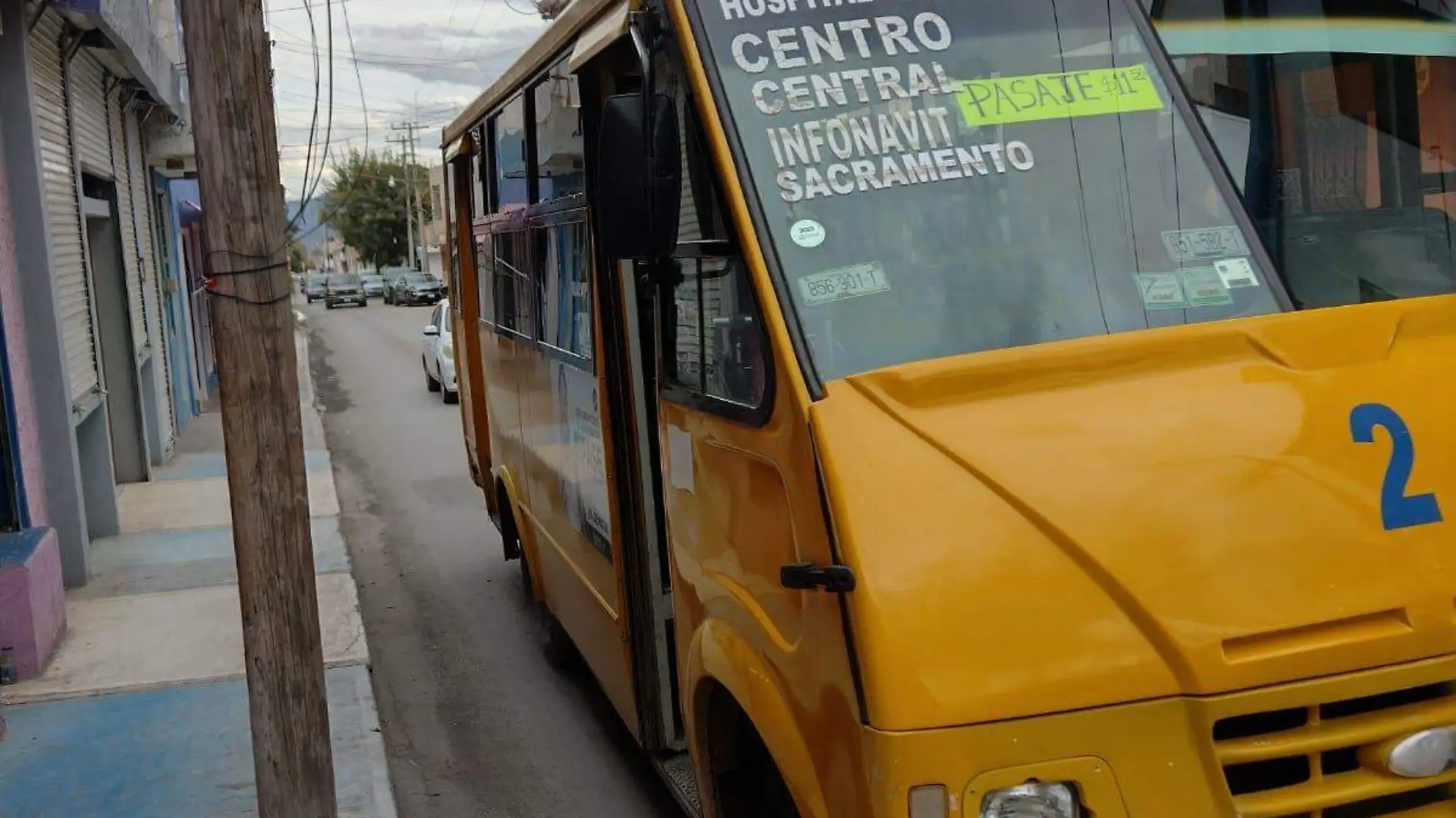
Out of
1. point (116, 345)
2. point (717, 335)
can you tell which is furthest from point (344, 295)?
point (717, 335)

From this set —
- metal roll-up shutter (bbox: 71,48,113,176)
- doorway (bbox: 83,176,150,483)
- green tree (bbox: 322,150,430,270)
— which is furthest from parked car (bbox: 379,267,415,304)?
doorway (bbox: 83,176,150,483)

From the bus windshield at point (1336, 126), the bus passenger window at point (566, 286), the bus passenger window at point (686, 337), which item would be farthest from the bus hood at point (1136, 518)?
the bus passenger window at point (566, 286)

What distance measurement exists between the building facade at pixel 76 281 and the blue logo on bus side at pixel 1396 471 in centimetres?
629

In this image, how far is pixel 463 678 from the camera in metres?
7.12

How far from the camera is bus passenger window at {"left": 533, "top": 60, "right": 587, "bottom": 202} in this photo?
15.9ft

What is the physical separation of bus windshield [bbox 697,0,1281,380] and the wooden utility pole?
1.28 m

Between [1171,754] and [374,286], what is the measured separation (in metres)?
67.6

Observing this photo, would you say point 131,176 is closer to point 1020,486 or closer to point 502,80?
point 502,80

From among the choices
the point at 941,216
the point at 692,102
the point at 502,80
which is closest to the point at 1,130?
the point at 502,80

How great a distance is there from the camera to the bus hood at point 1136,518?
8.16 ft

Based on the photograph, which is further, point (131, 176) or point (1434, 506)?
point (131, 176)

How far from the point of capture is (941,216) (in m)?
3.08

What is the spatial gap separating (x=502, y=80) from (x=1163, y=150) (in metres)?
4.02

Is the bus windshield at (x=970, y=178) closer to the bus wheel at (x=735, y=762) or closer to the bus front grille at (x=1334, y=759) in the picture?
the bus front grille at (x=1334, y=759)
